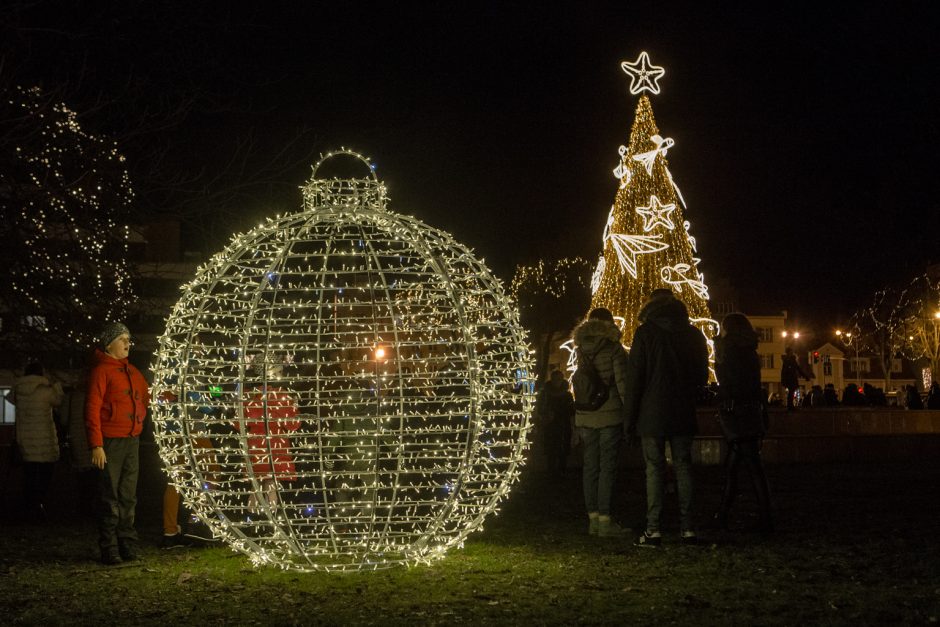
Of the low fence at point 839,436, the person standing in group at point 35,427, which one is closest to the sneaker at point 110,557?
the person standing in group at point 35,427

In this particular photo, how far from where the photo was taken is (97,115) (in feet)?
50.6

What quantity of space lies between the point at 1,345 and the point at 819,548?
11016mm

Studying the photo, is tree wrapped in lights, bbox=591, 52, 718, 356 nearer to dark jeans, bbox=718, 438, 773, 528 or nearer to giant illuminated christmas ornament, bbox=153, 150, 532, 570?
dark jeans, bbox=718, 438, 773, 528

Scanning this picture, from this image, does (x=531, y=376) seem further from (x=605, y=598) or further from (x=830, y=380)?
(x=830, y=380)

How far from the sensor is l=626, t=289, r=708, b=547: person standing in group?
31.4 ft

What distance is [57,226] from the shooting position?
1477 centimetres

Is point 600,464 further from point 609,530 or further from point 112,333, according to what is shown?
point 112,333

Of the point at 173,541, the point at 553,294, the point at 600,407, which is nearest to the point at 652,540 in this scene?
the point at 600,407

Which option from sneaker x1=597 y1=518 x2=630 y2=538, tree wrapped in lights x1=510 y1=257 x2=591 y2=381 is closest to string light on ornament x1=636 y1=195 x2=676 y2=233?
sneaker x1=597 y1=518 x2=630 y2=538

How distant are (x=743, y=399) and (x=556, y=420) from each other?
7.61 meters

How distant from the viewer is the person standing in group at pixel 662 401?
31.4 feet

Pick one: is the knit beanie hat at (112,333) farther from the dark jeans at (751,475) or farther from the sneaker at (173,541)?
the dark jeans at (751,475)

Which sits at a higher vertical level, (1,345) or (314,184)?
(314,184)

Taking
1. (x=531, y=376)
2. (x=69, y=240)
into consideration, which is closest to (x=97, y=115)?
(x=69, y=240)
